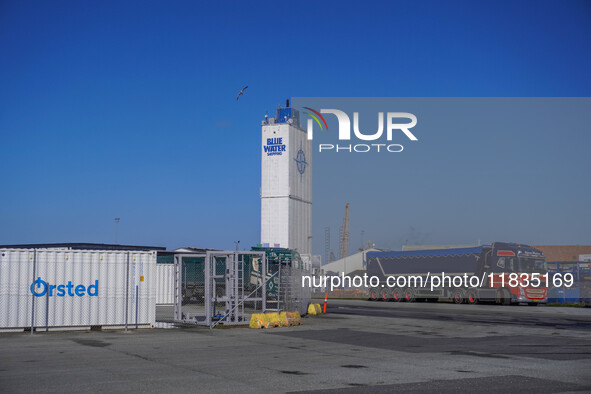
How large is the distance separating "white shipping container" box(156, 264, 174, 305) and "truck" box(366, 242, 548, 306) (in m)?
18.2

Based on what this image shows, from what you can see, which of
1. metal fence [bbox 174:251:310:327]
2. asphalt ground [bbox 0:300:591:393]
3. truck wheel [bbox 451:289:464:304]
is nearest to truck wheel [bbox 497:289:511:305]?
truck wheel [bbox 451:289:464:304]

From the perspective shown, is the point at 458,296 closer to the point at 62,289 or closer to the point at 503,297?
the point at 503,297

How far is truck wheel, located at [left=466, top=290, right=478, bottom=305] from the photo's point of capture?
4325cm

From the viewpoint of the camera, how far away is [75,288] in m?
21.3

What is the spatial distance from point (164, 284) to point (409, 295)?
1874 cm

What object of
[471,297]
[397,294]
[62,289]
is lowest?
[397,294]

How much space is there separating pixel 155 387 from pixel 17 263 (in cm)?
1181

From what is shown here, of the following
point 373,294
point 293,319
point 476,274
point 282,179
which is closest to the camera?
point 293,319

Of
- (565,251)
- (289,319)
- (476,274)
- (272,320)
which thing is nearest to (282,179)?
(476,274)

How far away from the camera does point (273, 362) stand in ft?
46.2

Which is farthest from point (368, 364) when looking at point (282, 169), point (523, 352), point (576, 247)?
point (576, 247)

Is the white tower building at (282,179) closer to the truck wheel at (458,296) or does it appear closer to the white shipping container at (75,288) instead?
the truck wheel at (458,296)

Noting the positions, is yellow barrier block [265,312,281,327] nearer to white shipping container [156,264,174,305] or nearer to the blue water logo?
the blue water logo

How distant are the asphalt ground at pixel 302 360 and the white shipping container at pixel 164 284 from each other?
1836 cm
